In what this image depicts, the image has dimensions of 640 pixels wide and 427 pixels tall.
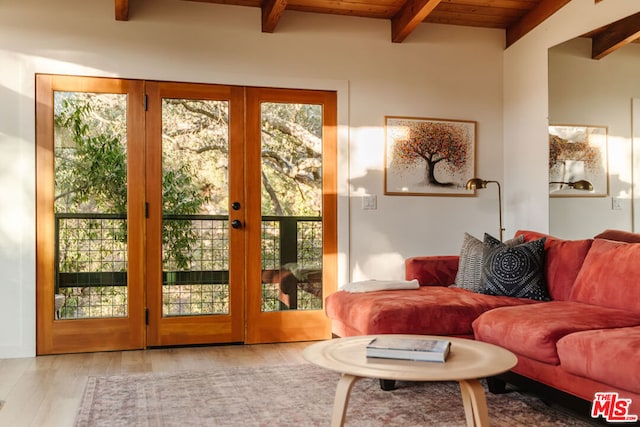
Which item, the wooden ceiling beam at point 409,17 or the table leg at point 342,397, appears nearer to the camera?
the table leg at point 342,397

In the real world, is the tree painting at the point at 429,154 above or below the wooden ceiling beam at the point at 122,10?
below

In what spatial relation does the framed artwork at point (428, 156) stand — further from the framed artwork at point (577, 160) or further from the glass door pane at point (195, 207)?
the glass door pane at point (195, 207)

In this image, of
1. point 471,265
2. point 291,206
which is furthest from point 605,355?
point 291,206

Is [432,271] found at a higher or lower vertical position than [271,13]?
lower

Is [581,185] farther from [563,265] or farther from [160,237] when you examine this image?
[160,237]

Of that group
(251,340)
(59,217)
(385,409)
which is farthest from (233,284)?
(385,409)

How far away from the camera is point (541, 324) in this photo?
2.89 metres

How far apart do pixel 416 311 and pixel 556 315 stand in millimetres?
733

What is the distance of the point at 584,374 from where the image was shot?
256 cm

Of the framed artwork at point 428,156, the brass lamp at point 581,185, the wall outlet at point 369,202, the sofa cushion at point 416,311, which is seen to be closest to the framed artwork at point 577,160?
the brass lamp at point 581,185

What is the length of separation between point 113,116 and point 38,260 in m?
1.13

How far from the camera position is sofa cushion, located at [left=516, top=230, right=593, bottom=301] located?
365 centimetres

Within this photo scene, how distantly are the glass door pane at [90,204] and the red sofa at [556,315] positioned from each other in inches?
62.3

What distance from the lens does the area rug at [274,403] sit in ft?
9.16
